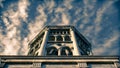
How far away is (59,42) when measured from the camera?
2088 inches

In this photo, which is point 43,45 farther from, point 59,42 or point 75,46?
point 75,46

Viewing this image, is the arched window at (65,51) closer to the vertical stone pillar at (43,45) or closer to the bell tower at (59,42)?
the bell tower at (59,42)

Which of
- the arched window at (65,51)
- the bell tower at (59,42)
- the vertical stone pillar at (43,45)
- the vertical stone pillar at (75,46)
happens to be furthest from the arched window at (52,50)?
the vertical stone pillar at (75,46)

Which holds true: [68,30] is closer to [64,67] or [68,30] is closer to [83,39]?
[83,39]

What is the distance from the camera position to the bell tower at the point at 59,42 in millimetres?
49594

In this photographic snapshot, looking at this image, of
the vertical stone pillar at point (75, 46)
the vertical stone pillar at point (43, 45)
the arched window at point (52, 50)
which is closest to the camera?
the vertical stone pillar at point (43, 45)

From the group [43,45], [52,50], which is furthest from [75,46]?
[43,45]

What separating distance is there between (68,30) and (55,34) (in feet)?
13.5

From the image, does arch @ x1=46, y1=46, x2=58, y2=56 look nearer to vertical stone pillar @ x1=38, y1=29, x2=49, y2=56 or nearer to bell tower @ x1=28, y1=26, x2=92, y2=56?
bell tower @ x1=28, y1=26, x2=92, y2=56

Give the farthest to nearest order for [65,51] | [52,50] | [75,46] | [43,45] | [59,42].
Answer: [59,42]
[52,50]
[65,51]
[43,45]
[75,46]

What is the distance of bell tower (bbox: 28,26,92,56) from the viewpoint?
163ft

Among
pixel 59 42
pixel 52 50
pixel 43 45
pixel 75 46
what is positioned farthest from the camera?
pixel 59 42

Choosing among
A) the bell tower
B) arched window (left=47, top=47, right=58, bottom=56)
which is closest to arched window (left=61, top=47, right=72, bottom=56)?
the bell tower

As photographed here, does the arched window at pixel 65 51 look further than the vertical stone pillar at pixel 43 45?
Yes
